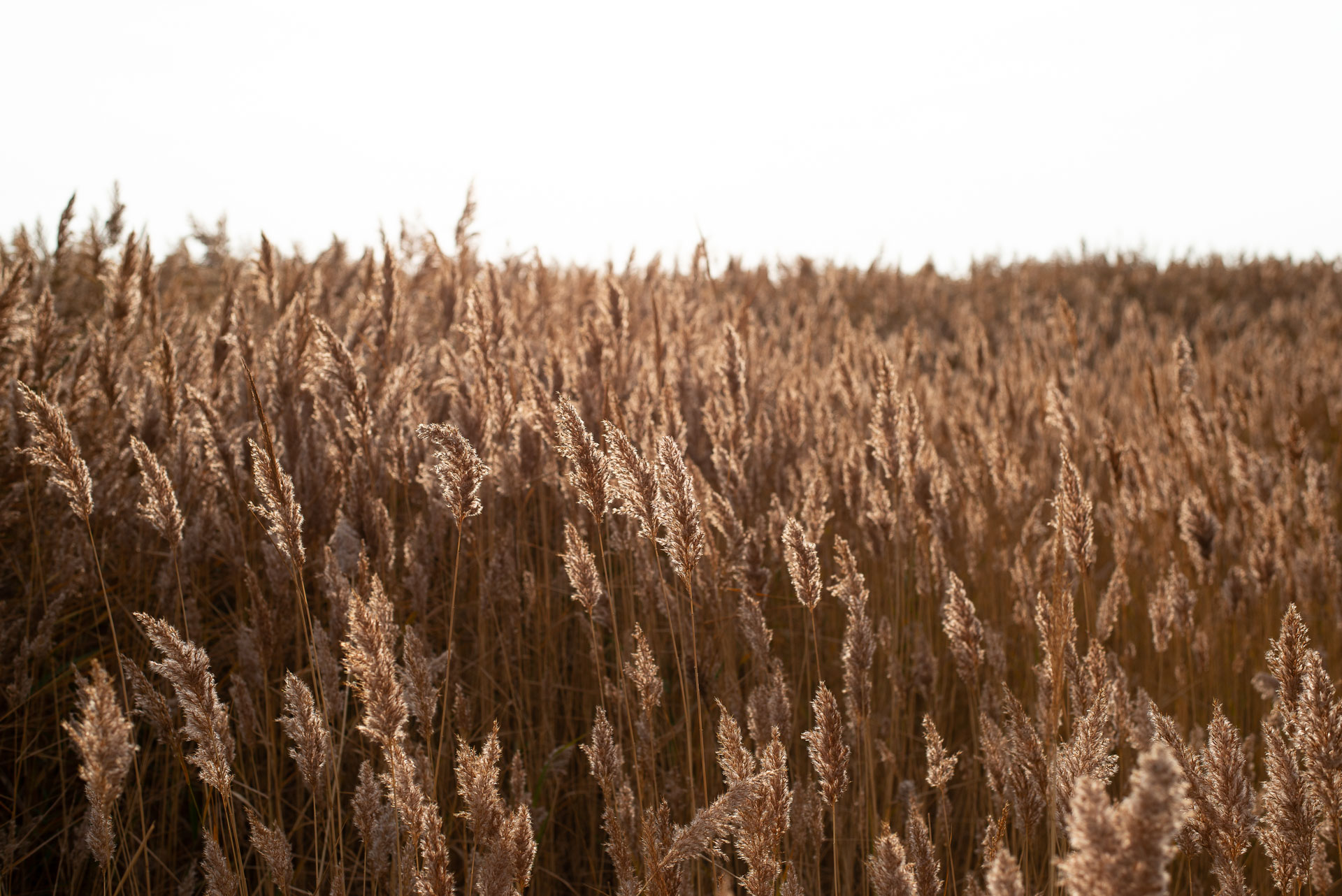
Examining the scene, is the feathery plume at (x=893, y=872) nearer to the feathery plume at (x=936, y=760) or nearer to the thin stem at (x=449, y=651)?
the feathery plume at (x=936, y=760)

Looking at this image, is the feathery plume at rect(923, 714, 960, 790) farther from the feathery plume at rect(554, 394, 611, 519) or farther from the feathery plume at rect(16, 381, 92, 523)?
the feathery plume at rect(16, 381, 92, 523)

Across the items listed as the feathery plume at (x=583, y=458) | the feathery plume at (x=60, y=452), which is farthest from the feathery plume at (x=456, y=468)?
the feathery plume at (x=60, y=452)

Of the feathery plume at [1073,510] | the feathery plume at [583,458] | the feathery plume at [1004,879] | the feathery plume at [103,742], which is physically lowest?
the feathery plume at [1004,879]

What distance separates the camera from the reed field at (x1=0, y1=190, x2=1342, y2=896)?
1.36 metres

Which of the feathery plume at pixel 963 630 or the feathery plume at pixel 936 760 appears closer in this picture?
the feathery plume at pixel 936 760

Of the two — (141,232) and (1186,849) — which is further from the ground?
(141,232)

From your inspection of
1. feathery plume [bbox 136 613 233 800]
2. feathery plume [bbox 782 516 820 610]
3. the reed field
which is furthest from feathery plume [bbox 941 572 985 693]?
feathery plume [bbox 136 613 233 800]

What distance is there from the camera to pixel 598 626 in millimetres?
2863

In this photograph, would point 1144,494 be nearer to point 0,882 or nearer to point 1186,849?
point 1186,849

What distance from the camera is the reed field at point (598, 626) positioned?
1.36m

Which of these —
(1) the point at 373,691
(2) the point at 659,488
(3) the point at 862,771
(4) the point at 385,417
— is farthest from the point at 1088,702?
(4) the point at 385,417

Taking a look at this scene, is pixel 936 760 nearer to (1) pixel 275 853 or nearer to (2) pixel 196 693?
(1) pixel 275 853

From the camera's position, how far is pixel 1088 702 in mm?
1691

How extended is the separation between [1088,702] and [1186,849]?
0.94 ft
